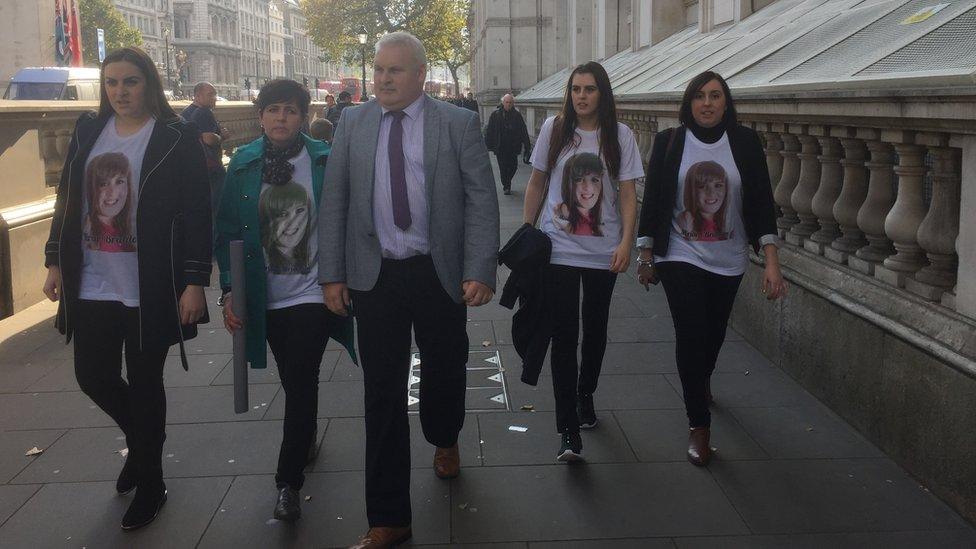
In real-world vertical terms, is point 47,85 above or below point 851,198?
above

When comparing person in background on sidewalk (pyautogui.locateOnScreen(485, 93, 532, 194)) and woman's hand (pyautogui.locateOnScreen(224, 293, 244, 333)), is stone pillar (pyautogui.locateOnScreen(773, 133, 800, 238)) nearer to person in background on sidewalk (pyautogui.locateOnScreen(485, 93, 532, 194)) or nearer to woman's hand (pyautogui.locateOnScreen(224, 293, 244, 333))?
woman's hand (pyautogui.locateOnScreen(224, 293, 244, 333))

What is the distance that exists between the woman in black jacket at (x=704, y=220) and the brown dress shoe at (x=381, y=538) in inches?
61.6

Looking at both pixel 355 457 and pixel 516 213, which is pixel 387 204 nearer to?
pixel 355 457

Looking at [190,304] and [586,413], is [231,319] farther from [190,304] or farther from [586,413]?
[586,413]

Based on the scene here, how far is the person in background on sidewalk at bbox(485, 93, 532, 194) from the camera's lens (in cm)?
1803

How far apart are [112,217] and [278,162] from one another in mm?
684

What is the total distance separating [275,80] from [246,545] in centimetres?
184

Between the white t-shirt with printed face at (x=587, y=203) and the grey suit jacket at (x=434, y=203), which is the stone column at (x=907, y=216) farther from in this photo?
the grey suit jacket at (x=434, y=203)

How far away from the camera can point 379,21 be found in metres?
68.1

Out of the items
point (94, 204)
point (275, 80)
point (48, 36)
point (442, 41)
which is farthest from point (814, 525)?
point (442, 41)

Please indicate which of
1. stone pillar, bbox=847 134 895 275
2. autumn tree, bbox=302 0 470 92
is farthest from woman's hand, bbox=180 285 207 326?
autumn tree, bbox=302 0 470 92

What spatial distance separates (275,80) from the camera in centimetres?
419

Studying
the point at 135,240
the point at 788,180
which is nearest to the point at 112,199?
the point at 135,240

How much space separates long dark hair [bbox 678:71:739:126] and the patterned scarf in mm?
1810
